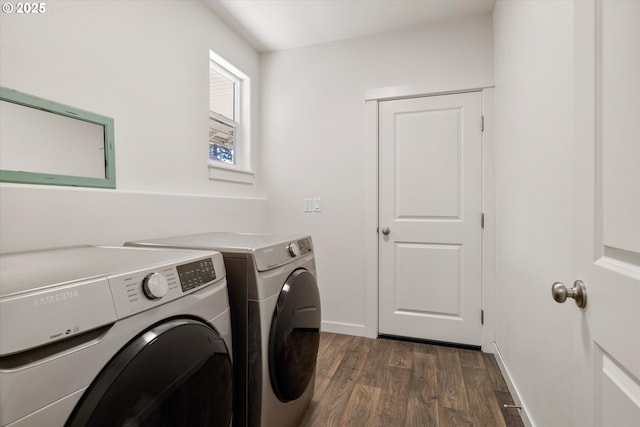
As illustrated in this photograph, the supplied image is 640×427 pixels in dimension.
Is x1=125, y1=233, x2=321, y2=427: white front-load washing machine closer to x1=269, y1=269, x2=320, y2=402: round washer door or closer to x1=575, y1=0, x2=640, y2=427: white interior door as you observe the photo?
x1=269, y1=269, x2=320, y2=402: round washer door

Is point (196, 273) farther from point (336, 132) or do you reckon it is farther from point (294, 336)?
point (336, 132)

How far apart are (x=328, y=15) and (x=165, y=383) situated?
2433 mm

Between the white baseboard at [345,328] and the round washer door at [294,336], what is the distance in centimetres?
110

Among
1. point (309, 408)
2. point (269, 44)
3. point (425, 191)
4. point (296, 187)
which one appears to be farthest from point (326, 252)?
point (269, 44)

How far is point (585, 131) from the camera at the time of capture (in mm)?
688

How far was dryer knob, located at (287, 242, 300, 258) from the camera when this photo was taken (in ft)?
4.40

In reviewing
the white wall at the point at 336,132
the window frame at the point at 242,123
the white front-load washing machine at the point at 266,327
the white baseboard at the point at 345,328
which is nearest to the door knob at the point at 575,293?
the white front-load washing machine at the point at 266,327

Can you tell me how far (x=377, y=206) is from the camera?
2521mm

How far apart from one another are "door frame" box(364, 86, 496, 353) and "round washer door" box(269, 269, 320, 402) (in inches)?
42.8

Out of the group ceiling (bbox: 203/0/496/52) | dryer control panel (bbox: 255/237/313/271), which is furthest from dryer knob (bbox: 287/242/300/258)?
ceiling (bbox: 203/0/496/52)

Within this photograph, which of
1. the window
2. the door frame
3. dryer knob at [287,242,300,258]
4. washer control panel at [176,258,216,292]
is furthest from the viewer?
the window

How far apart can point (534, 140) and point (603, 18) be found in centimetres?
90

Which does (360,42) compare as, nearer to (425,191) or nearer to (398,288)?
(425,191)

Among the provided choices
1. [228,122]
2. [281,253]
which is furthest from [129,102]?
[281,253]
